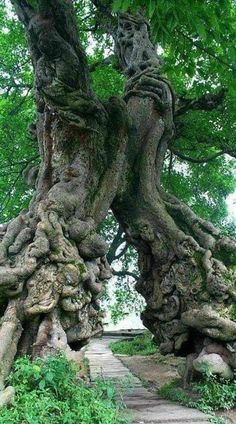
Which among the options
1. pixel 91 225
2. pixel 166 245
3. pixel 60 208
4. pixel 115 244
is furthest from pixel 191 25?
pixel 115 244

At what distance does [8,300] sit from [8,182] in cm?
704

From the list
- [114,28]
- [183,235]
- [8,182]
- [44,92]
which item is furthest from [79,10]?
[183,235]

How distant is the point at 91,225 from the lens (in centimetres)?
481

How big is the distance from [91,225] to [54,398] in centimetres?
208

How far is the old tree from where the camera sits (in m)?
3.97

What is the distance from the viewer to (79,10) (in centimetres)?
914

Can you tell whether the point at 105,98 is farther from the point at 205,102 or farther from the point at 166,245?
Result: the point at 166,245

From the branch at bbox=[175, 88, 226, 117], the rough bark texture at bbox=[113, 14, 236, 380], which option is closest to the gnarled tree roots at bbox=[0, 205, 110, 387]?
the rough bark texture at bbox=[113, 14, 236, 380]

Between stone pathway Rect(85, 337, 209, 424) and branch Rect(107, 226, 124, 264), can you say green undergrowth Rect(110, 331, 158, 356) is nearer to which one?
branch Rect(107, 226, 124, 264)

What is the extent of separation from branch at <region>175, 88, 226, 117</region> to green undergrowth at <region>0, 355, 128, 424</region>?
5.15m

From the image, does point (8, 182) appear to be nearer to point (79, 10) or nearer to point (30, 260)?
point (79, 10)

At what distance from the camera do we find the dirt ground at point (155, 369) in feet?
21.3

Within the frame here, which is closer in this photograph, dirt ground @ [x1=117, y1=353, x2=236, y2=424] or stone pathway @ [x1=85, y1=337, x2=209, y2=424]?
stone pathway @ [x1=85, y1=337, x2=209, y2=424]

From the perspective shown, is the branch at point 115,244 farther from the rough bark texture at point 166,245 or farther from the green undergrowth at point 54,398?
the green undergrowth at point 54,398
